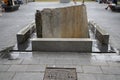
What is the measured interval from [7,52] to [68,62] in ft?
5.98

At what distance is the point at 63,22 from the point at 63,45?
0.90m

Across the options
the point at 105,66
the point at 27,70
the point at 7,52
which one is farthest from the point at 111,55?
the point at 7,52

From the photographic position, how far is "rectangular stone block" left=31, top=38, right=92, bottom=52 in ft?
18.8

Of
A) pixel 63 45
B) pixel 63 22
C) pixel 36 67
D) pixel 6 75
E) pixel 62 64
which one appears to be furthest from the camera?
pixel 63 22

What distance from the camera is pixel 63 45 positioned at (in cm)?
576

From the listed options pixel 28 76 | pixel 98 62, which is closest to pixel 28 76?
pixel 28 76

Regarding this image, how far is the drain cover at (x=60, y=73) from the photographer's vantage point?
13.7ft

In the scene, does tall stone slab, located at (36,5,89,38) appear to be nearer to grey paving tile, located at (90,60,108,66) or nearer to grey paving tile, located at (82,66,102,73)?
grey paving tile, located at (90,60,108,66)

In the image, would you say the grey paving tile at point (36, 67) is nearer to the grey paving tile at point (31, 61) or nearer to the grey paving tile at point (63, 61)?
the grey paving tile at point (31, 61)

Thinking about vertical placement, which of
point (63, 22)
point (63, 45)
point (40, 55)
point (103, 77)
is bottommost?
point (103, 77)

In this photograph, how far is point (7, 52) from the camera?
228 inches

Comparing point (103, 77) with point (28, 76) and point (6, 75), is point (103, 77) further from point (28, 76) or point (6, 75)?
point (6, 75)

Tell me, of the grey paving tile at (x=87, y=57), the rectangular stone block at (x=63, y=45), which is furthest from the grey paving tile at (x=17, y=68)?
the grey paving tile at (x=87, y=57)

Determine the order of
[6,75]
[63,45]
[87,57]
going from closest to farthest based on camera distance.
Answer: [6,75]
[87,57]
[63,45]
